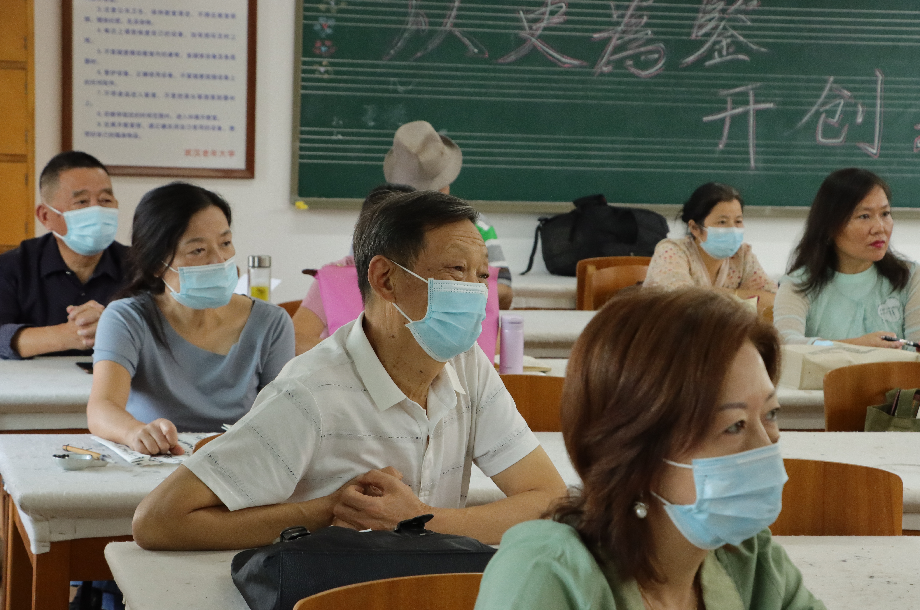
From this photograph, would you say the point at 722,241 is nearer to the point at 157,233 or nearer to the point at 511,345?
the point at 511,345

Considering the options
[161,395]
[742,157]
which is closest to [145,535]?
[161,395]

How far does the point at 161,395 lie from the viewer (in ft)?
7.92

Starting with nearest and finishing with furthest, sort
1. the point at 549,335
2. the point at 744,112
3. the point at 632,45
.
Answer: the point at 549,335, the point at 632,45, the point at 744,112

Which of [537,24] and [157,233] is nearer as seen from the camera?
[157,233]

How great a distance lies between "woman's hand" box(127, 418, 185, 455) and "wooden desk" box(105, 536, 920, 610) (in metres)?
0.50

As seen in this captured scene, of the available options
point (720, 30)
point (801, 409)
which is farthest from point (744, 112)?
point (801, 409)

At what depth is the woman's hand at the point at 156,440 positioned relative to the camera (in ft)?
6.63

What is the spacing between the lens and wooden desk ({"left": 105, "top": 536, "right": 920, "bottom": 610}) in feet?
4.48

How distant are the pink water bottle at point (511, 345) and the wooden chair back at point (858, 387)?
0.81 meters

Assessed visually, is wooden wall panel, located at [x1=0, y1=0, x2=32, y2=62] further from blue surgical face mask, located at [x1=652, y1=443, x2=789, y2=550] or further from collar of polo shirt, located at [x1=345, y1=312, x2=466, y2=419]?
blue surgical face mask, located at [x1=652, y1=443, x2=789, y2=550]

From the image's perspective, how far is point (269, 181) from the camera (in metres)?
5.22

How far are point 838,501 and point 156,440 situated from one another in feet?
4.23

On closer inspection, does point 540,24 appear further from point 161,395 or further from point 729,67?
point 161,395

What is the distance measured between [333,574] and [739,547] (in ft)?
1.63
